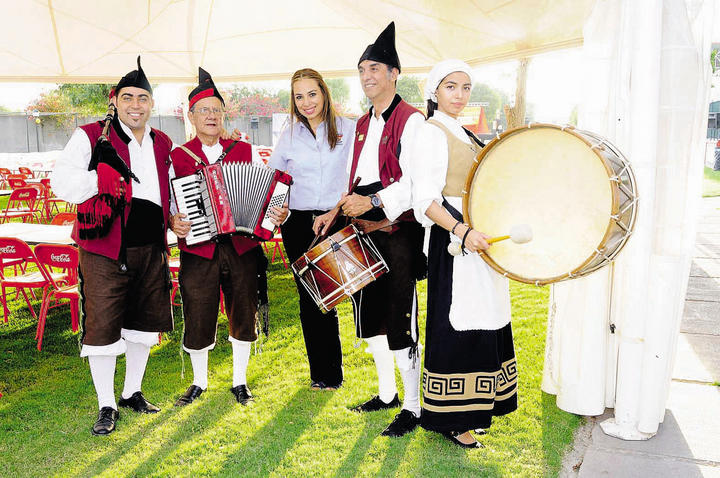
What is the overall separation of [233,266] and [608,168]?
233 cm

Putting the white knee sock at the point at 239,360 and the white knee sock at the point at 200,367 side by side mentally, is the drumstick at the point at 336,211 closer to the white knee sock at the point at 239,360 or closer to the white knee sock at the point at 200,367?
the white knee sock at the point at 239,360

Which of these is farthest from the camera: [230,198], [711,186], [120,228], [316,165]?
[711,186]

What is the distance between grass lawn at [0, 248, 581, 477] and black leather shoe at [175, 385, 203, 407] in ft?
0.19

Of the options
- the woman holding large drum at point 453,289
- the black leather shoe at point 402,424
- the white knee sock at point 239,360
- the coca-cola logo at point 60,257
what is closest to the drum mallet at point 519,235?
the woman holding large drum at point 453,289

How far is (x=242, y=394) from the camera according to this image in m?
3.88

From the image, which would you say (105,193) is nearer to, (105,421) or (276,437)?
(105,421)

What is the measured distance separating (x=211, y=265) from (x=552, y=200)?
2.13 meters

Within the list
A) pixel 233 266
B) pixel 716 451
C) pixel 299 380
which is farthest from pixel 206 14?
pixel 716 451

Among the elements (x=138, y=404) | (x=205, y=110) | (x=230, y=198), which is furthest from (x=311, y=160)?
(x=138, y=404)

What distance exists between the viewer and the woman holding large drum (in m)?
2.78

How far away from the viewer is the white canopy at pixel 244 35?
5.18 metres

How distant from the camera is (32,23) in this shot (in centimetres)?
594

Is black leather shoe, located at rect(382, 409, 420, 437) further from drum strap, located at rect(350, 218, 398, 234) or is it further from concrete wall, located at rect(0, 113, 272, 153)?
concrete wall, located at rect(0, 113, 272, 153)

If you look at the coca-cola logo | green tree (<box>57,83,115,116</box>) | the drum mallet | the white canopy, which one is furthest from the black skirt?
green tree (<box>57,83,115,116</box>)
